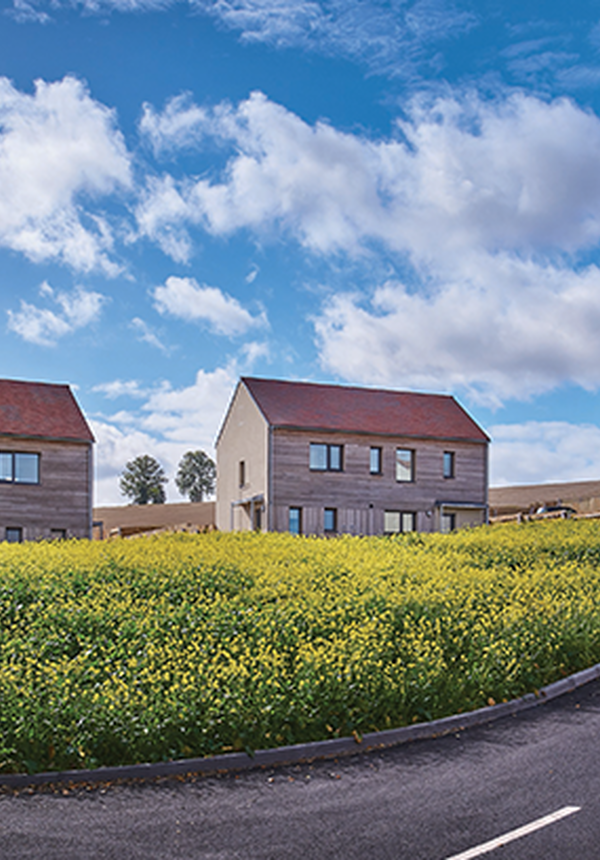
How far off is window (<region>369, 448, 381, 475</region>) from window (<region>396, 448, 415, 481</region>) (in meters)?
1.01

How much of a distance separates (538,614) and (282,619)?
168 inches

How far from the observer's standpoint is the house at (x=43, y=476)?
33.6 m

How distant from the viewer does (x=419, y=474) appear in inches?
1597

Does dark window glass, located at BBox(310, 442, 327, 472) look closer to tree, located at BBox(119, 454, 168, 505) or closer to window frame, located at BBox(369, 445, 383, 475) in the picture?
window frame, located at BBox(369, 445, 383, 475)

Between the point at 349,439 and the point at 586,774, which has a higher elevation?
the point at 349,439

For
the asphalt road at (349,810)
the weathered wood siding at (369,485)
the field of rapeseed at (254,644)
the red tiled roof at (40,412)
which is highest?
the red tiled roof at (40,412)

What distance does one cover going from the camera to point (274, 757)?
9023 millimetres

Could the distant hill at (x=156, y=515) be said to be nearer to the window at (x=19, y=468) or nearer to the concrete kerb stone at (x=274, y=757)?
the window at (x=19, y=468)

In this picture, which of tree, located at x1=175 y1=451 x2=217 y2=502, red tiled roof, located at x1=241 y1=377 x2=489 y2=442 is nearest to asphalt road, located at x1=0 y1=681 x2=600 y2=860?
red tiled roof, located at x1=241 y1=377 x2=489 y2=442

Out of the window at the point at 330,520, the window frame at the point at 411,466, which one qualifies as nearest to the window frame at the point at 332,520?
the window at the point at 330,520

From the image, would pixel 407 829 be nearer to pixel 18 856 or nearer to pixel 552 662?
pixel 18 856

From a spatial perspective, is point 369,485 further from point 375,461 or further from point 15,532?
point 15,532

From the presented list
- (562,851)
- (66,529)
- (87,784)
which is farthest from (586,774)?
(66,529)

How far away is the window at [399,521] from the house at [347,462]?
5 cm
